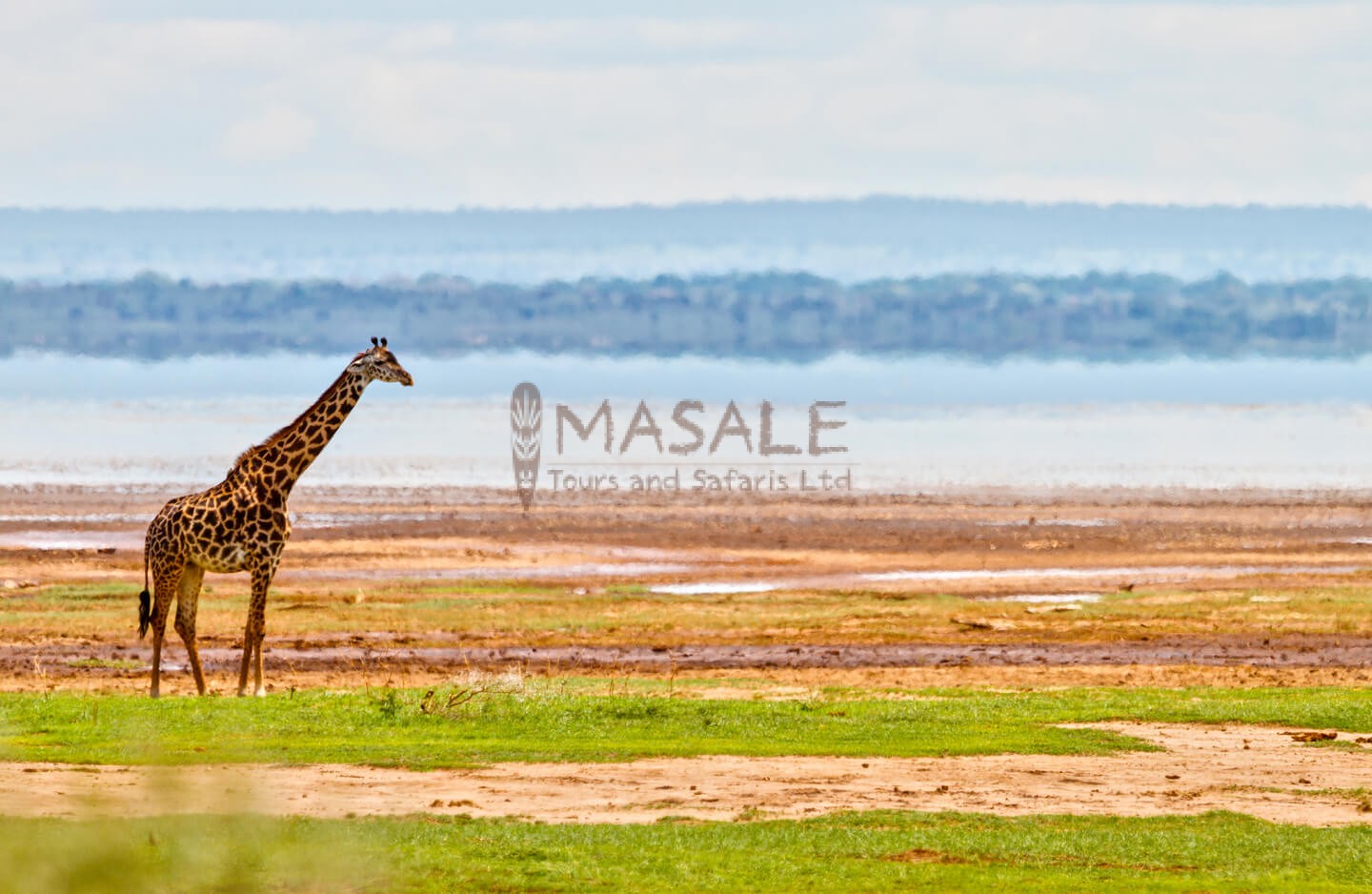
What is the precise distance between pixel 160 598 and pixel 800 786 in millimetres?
7723

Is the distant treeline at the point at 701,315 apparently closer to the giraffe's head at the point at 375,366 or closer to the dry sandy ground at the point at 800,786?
the giraffe's head at the point at 375,366

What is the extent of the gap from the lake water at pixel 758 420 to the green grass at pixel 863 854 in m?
41.3

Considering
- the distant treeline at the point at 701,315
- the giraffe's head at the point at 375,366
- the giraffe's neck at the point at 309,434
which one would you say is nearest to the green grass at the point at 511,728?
the giraffe's neck at the point at 309,434

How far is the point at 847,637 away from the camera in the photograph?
93.0 feet

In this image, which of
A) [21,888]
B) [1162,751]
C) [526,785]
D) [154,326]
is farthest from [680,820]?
[154,326]

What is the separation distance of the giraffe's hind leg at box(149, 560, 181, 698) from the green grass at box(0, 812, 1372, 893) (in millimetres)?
7104

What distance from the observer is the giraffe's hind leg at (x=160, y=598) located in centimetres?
2098

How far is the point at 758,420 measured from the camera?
8788 centimetres

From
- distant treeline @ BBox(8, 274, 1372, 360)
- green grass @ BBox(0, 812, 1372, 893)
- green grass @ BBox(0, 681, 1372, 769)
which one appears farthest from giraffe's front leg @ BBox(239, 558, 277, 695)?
distant treeline @ BBox(8, 274, 1372, 360)

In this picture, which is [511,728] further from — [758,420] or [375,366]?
[758,420]

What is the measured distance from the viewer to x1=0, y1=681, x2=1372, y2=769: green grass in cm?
1767

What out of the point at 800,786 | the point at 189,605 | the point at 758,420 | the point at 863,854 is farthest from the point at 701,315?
the point at 863,854

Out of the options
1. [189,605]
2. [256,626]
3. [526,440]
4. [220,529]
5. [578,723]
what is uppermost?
[526,440]

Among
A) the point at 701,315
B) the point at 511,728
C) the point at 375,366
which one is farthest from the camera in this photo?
the point at 701,315
